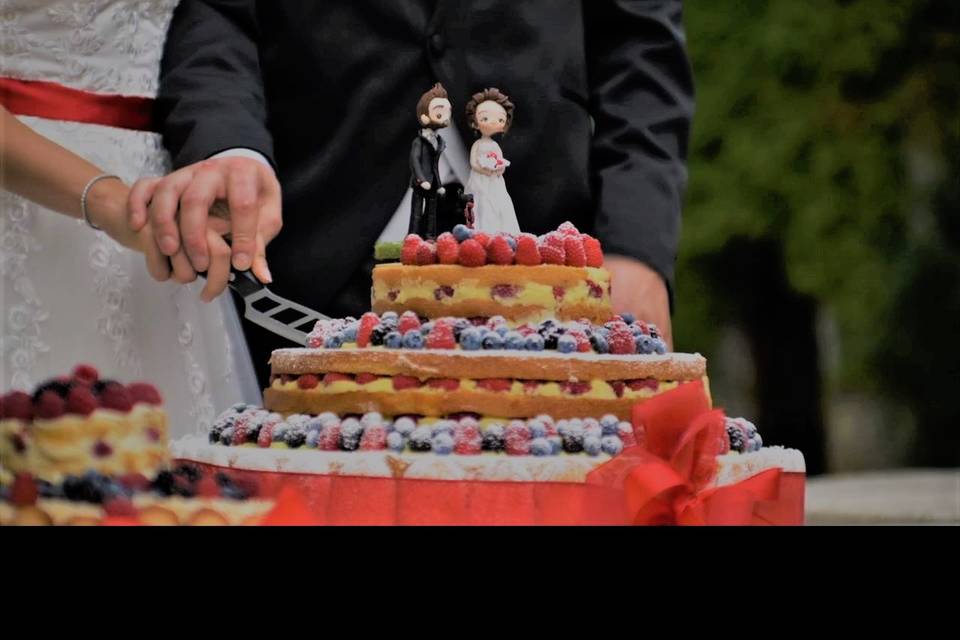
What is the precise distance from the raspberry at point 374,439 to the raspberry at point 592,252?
0.35m

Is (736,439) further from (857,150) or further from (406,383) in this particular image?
(857,150)

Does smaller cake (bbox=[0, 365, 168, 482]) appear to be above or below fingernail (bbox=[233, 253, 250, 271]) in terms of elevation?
below

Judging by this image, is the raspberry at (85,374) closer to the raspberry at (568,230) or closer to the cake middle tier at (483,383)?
the cake middle tier at (483,383)

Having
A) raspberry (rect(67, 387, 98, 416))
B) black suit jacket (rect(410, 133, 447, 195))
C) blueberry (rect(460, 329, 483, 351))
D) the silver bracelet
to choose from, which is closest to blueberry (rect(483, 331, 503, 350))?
blueberry (rect(460, 329, 483, 351))

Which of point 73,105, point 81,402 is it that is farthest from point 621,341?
point 73,105

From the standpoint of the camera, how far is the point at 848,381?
8.00 feet

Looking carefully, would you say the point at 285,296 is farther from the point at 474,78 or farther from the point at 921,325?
the point at 921,325

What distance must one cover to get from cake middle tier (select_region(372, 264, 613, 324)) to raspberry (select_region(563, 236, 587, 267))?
0.01 m

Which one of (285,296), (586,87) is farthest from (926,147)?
(285,296)

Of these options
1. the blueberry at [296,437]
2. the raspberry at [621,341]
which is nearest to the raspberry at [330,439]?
the blueberry at [296,437]

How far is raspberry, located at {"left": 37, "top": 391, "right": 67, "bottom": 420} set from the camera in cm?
155

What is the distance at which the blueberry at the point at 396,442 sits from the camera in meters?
1.56

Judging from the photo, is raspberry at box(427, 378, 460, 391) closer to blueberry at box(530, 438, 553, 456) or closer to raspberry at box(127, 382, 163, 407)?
blueberry at box(530, 438, 553, 456)

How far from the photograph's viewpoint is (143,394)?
162 centimetres
